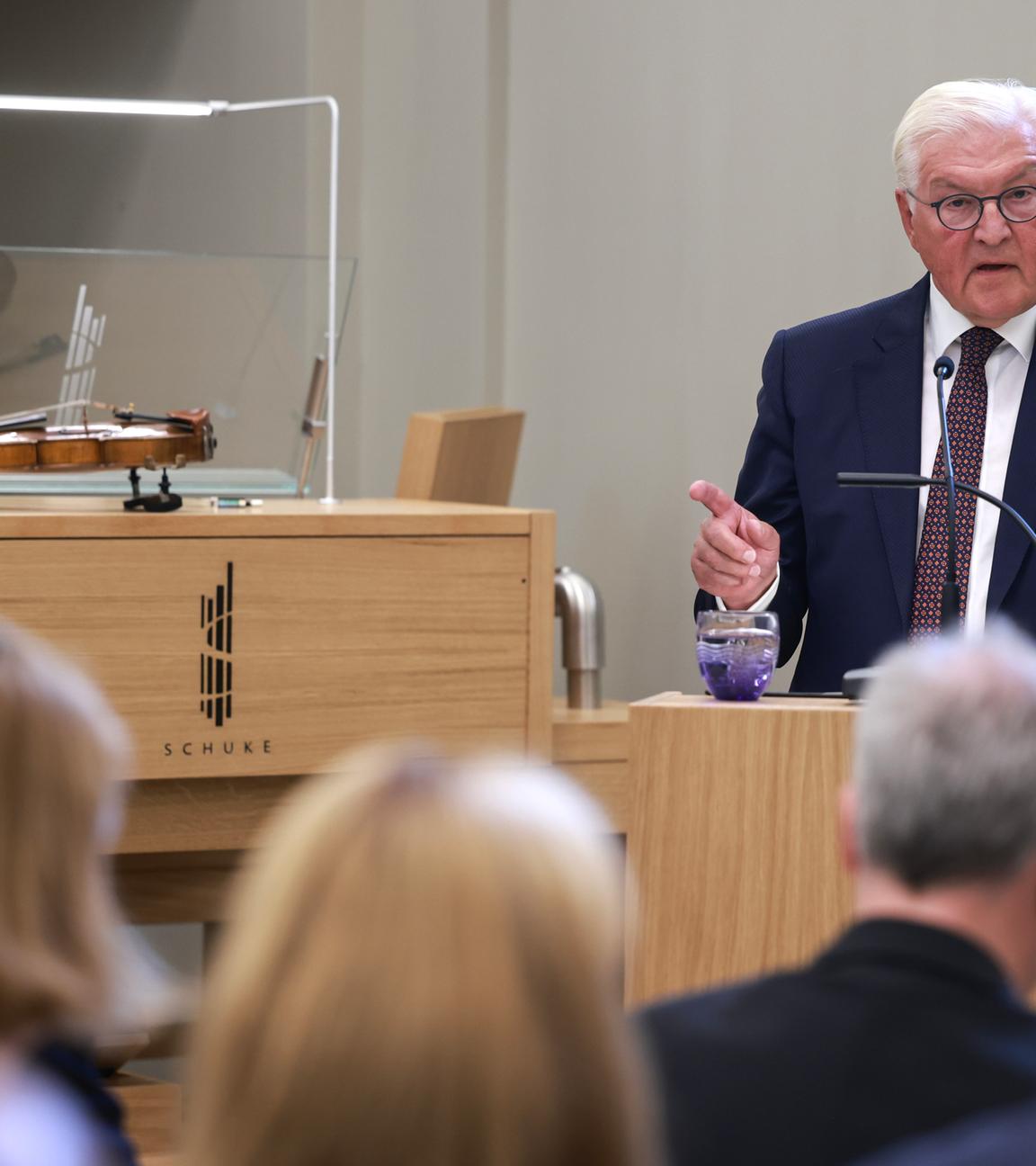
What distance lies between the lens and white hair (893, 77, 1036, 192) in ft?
10.6

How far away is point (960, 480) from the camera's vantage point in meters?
3.21

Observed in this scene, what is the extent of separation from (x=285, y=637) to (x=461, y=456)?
1079 mm

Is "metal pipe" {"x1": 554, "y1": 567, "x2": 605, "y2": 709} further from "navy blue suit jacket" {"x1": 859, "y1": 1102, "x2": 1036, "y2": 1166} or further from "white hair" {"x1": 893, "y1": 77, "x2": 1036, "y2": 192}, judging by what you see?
"navy blue suit jacket" {"x1": 859, "y1": 1102, "x2": 1036, "y2": 1166}

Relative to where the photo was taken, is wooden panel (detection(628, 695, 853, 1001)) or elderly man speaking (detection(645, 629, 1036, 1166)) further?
wooden panel (detection(628, 695, 853, 1001))

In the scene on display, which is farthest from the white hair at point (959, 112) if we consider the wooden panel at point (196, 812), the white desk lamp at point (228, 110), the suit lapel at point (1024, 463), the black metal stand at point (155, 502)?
the wooden panel at point (196, 812)

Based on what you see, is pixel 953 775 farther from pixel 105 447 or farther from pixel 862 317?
pixel 105 447

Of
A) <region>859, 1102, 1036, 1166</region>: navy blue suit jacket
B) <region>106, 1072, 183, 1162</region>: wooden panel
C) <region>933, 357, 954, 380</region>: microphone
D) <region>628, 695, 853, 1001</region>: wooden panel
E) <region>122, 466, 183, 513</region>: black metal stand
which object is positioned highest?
<region>933, 357, 954, 380</region>: microphone

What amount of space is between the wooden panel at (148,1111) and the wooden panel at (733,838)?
159 cm

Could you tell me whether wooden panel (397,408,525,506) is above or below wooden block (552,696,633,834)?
above

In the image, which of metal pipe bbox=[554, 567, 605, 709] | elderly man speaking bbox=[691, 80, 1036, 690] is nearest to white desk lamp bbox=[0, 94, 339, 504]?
metal pipe bbox=[554, 567, 605, 709]

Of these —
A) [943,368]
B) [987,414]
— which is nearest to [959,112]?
[987,414]

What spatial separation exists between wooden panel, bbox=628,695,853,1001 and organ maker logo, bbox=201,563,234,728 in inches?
53.9

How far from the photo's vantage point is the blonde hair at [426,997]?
93 centimetres

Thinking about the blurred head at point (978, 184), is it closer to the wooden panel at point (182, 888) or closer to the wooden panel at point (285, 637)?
the wooden panel at point (285, 637)
